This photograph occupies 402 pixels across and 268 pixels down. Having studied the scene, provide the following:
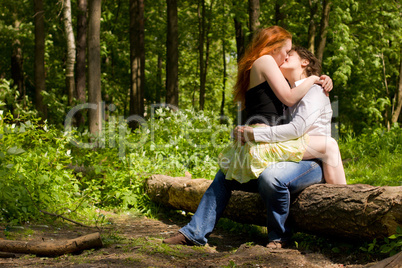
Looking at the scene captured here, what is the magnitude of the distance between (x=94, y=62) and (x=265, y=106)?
469cm

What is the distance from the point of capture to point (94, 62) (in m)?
7.77

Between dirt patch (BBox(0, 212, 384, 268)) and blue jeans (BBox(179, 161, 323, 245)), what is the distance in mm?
158

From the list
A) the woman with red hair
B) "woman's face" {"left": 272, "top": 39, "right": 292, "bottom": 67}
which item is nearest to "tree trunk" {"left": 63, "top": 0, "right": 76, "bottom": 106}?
the woman with red hair

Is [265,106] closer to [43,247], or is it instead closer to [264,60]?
[264,60]

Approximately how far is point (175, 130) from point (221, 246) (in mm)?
3539

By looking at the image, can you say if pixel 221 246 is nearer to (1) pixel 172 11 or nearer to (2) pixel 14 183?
(2) pixel 14 183

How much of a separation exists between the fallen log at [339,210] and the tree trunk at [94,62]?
4.14m

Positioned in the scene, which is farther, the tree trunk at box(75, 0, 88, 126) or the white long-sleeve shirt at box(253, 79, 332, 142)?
the tree trunk at box(75, 0, 88, 126)

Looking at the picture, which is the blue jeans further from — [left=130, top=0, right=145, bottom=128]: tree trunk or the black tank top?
[left=130, top=0, right=145, bottom=128]: tree trunk

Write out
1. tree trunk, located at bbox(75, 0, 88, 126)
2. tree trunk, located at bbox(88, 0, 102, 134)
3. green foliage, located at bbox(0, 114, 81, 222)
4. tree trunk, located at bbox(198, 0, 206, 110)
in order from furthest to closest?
tree trunk, located at bbox(198, 0, 206, 110), tree trunk, located at bbox(75, 0, 88, 126), tree trunk, located at bbox(88, 0, 102, 134), green foliage, located at bbox(0, 114, 81, 222)

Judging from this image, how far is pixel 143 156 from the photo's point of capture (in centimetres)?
650

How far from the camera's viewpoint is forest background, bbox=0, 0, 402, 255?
5414 mm

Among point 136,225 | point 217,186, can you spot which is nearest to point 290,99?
point 217,186

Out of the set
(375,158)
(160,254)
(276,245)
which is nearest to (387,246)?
(276,245)
